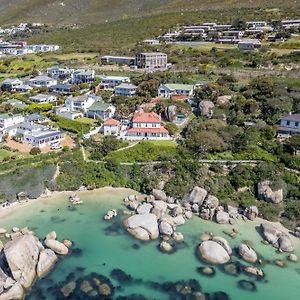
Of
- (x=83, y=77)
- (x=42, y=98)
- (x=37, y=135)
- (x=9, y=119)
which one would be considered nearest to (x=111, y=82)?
(x=83, y=77)

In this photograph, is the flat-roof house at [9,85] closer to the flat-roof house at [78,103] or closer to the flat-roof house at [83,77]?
the flat-roof house at [83,77]

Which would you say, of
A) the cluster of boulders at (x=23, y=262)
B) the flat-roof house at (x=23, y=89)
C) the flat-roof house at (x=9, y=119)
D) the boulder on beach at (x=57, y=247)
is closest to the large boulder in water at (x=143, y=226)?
the boulder on beach at (x=57, y=247)

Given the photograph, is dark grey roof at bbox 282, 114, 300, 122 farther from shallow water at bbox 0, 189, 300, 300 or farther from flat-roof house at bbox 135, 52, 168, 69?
flat-roof house at bbox 135, 52, 168, 69

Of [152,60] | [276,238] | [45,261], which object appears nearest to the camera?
[45,261]

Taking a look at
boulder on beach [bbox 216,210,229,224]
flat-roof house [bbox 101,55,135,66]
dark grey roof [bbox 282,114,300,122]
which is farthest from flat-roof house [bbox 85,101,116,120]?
flat-roof house [bbox 101,55,135,66]

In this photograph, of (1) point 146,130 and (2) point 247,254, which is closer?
(2) point 247,254

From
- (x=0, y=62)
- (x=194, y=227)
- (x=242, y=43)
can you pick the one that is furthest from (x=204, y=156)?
(x=0, y=62)

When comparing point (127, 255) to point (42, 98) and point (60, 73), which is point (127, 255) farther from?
point (60, 73)

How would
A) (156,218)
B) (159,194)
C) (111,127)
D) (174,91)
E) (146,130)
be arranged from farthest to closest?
(174,91) → (111,127) → (146,130) → (159,194) → (156,218)
